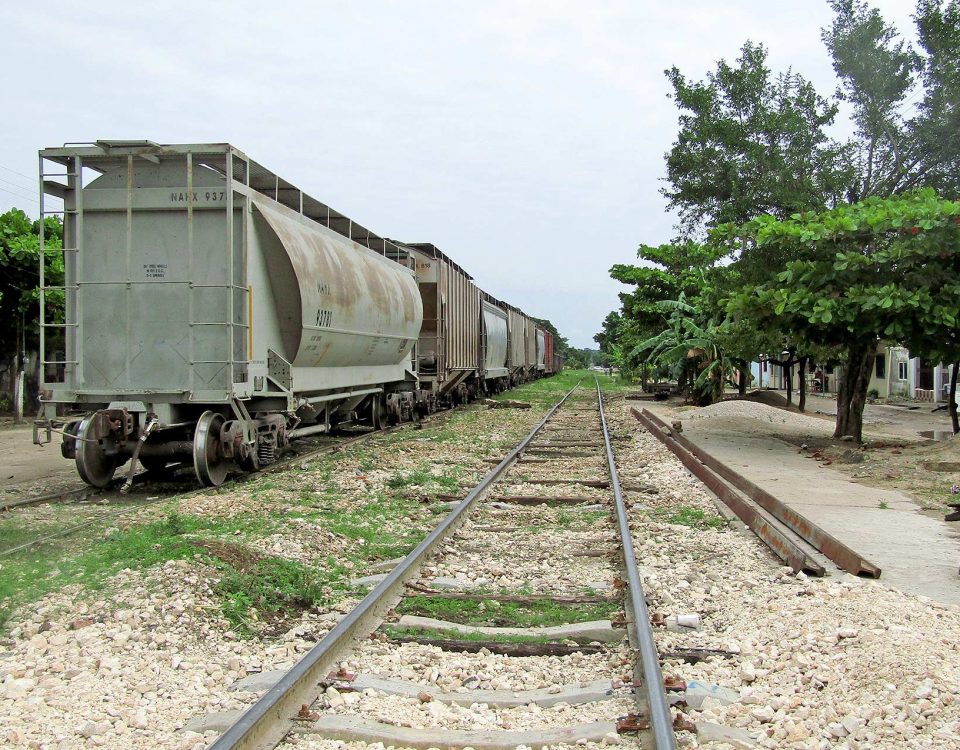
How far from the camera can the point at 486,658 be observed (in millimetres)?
4539

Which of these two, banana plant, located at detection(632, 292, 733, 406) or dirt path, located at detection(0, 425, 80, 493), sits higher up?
banana plant, located at detection(632, 292, 733, 406)

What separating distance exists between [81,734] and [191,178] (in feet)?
24.5

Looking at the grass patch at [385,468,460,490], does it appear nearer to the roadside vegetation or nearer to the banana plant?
the roadside vegetation

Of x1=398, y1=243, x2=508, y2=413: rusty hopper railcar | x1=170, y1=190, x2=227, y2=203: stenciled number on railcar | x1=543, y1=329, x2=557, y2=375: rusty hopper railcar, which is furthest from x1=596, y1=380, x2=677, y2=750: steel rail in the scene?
x1=543, y1=329, x2=557, y2=375: rusty hopper railcar

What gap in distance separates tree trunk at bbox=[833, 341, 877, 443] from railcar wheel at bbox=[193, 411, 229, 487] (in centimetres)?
1099

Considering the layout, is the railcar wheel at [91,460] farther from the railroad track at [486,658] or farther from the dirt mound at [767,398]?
the dirt mound at [767,398]

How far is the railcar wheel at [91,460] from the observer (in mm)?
9523

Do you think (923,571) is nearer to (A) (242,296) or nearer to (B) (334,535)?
(B) (334,535)

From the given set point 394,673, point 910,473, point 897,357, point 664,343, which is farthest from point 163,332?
point 897,357

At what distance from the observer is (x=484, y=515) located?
27.8 ft

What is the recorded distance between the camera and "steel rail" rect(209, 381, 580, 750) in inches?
133

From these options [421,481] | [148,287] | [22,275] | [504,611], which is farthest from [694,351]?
[504,611]

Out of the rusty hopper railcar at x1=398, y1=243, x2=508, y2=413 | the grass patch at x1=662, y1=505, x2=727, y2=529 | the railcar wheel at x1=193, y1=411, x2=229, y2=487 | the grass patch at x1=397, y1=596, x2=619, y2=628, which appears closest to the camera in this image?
the grass patch at x1=397, y1=596, x2=619, y2=628

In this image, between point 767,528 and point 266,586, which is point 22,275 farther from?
point 767,528
